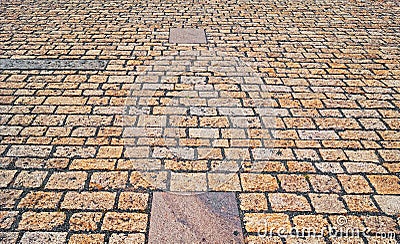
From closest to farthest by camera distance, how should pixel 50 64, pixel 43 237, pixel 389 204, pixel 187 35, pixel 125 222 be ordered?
pixel 43 237
pixel 125 222
pixel 389 204
pixel 50 64
pixel 187 35

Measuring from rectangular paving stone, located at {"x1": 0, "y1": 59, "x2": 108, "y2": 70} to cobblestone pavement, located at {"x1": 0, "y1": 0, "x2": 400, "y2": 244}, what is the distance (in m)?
0.04

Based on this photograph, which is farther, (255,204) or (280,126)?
(280,126)

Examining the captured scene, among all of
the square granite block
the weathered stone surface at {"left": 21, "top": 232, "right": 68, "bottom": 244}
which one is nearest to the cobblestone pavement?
the weathered stone surface at {"left": 21, "top": 232, "right": 68, "bottom": 244}

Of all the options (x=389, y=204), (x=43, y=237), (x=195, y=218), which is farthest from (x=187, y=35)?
(x=43, y=237)

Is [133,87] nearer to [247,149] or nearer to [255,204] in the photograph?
[247,149]

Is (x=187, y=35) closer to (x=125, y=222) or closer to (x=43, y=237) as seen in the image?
(x=125, y=222)

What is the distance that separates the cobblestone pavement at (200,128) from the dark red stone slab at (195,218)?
77 millimetres

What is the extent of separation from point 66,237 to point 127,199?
20.6 inches

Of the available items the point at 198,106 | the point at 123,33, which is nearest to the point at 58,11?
the point at 123,33

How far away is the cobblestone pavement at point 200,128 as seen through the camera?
2889 millimetres

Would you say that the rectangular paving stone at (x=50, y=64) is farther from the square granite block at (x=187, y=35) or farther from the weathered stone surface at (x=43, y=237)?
the weathered stone surface at (x=43, y=237)

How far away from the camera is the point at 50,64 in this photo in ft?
17.4

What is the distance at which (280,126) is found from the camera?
13.1ft

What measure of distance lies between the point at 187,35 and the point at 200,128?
2975 mm
